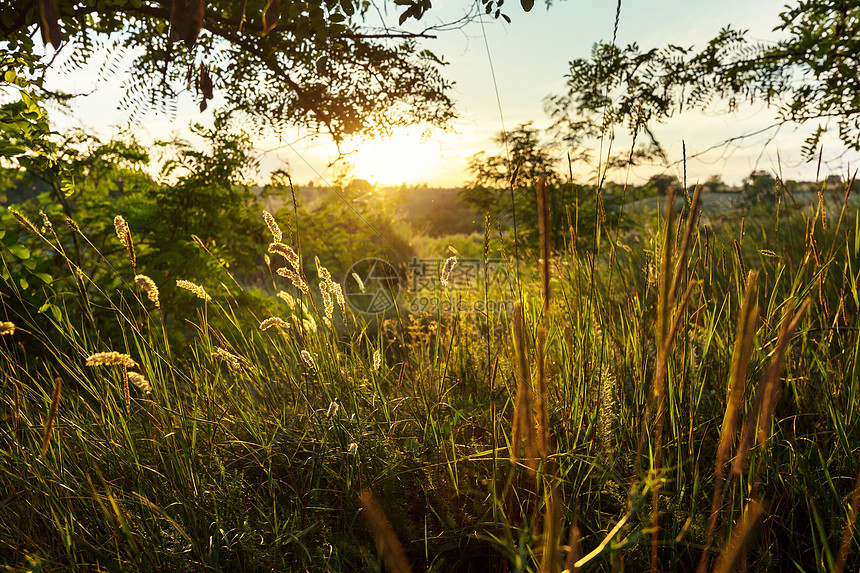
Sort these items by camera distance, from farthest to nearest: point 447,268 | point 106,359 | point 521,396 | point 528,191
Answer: point 528,191
point 447,268
point 106,359
point 521,396

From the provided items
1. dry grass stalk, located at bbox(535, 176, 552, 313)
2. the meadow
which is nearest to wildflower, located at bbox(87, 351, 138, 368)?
the meadow

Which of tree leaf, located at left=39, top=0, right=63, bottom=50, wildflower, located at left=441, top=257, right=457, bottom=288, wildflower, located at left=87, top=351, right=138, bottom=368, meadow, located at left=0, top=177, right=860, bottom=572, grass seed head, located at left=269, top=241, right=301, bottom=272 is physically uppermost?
tree leaf, located at left=39, top=0, right=63, bottom=50

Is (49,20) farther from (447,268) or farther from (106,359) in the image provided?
(447,268)

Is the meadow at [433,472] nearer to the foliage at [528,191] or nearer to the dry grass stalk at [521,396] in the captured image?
the dry grass stalk at [521,396]

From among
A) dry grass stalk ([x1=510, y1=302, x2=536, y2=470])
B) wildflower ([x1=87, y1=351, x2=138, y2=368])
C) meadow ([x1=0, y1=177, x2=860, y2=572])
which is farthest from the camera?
meadow ([x1=0, y1=177, x2=860, y2=572])

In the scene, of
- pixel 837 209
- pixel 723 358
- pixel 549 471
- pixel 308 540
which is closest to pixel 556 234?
pixel 837 209

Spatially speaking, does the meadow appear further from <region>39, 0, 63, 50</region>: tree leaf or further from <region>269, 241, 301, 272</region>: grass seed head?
<region>39, 0, 63, 50</region>: tree leaf

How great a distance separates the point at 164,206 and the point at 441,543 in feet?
13.3

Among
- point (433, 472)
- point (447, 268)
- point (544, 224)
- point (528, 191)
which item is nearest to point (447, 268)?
point (447, 268)

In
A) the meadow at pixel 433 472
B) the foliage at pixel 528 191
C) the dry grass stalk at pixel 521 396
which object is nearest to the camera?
the dry grass stalk at pixel 521 396

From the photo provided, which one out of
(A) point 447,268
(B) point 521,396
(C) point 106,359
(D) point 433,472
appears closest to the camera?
(B) point 521,396

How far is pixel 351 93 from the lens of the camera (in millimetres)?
3580

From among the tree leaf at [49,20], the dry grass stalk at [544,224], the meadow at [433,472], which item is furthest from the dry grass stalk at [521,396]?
the tree leaf at [49,20]

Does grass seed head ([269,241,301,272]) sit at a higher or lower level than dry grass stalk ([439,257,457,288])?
higher
